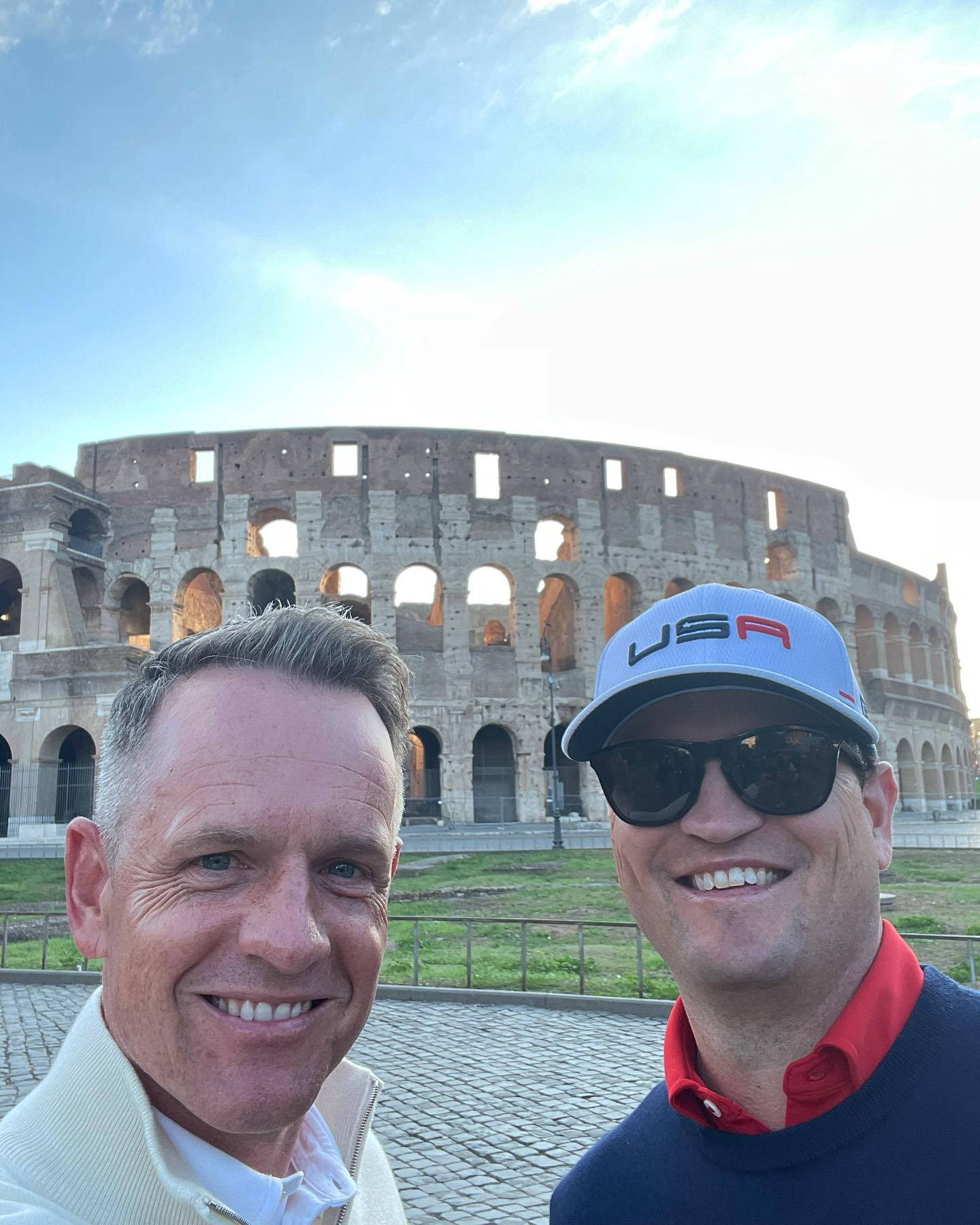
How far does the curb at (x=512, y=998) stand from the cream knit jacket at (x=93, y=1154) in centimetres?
A: 702

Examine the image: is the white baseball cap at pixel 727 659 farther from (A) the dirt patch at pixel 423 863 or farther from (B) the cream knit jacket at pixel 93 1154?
A: (A) the dirt patch at pixel 423 863

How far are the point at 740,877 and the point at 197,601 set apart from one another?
110 ft

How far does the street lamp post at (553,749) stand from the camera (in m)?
22.5

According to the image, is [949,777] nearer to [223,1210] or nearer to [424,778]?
[424,778]

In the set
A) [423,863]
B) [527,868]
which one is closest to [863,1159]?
[527,868]

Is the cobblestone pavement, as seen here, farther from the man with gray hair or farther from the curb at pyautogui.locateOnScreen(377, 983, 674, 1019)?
the man with gray hair

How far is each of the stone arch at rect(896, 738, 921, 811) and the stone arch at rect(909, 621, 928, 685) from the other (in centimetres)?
422

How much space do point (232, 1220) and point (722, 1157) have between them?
72 cm

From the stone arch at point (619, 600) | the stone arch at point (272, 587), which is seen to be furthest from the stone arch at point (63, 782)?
the stone arch at point (619, 600)

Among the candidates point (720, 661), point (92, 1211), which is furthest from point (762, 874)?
point (92, 1211)

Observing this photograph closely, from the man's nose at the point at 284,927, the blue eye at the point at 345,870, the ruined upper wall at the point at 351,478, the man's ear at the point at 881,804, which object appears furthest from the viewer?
the ruined upper wall at the point at 351,478

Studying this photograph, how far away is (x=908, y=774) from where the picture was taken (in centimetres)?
3722

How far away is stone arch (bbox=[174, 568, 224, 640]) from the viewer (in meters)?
30.8

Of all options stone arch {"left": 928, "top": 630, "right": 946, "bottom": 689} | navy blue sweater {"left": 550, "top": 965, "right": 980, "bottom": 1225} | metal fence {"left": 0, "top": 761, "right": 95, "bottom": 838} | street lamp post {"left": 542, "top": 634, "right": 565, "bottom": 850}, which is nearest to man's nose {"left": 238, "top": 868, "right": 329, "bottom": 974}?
navy blue sweater {"left": 550, "top": 965, "right": 980, "bottom": 1225}
